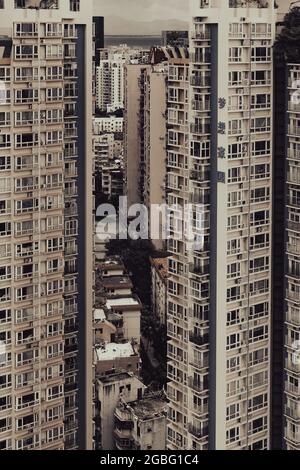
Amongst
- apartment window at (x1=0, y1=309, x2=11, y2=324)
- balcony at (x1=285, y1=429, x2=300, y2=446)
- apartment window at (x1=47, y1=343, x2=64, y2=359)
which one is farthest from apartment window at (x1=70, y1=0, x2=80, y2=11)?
balcony at (x1=285, y1=429, x2=300, y2=446)

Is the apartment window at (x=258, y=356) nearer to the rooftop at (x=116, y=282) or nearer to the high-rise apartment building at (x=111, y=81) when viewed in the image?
the rooftop at (x=116, y=282)

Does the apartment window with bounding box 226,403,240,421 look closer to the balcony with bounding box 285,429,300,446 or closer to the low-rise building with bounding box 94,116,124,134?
the balcony with bounding box 285,429,300,446

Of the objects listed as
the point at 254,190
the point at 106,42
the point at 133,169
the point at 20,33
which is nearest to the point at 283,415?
the point at 254,190

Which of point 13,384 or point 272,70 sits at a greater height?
point 272,70

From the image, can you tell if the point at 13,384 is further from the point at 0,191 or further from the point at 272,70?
the point at 272,70

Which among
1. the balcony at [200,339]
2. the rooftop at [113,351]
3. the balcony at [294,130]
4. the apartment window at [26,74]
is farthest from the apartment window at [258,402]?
the rooftop at [113,351]

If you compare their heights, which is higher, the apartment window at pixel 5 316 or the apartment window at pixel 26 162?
the apartment window at pixel 26 162

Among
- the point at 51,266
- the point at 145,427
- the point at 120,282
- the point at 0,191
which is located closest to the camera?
the point at 0,191

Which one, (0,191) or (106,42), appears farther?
(106,42)

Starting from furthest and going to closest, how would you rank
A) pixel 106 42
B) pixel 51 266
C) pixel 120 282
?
pixel 120 282
pixel 106 42
pixel 51 266
